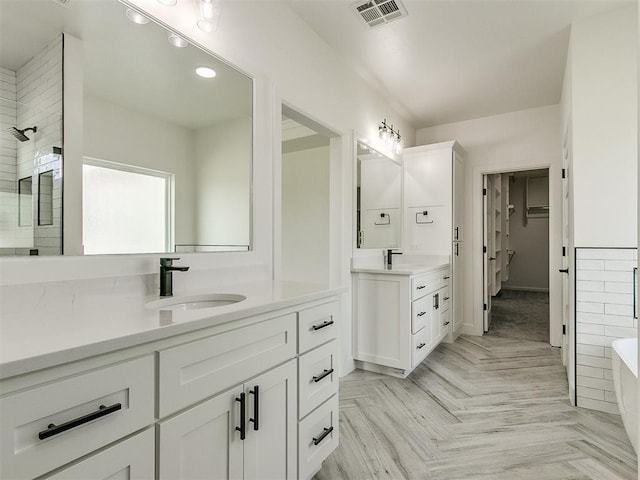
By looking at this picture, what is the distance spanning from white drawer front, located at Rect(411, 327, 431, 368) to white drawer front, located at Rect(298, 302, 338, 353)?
135cm

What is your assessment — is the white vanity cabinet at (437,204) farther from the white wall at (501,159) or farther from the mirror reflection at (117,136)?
the mirror reflection at (117,136)

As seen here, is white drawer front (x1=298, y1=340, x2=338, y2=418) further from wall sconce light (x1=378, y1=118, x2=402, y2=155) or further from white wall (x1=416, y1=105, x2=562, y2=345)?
white wall (x1=416, y1=105, x2=562, y2=345)

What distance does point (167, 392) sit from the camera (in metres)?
0.84

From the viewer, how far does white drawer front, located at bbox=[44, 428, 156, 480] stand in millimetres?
675

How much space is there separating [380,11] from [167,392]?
2.49 meters

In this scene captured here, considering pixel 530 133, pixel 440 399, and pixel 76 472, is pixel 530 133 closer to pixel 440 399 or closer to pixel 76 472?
pixel 440 399

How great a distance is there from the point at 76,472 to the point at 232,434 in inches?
17.2

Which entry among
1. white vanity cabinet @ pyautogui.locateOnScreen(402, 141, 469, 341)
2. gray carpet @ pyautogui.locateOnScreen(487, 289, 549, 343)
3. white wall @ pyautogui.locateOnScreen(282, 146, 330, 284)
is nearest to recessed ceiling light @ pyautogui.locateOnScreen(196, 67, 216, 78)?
white wall @ pyautogui.locateOnScreen(282, 146, 330, 284)

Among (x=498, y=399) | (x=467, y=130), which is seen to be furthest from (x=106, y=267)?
(x=467, y=130)

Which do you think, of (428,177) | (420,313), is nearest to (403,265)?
(420,313)

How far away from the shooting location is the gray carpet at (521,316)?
4062 millimetres

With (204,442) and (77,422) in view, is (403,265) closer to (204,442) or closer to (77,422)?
(204,442)


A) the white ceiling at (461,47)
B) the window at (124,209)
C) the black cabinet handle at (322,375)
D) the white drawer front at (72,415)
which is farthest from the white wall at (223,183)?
the white ceiling at (461,47)

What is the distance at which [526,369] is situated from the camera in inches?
115
